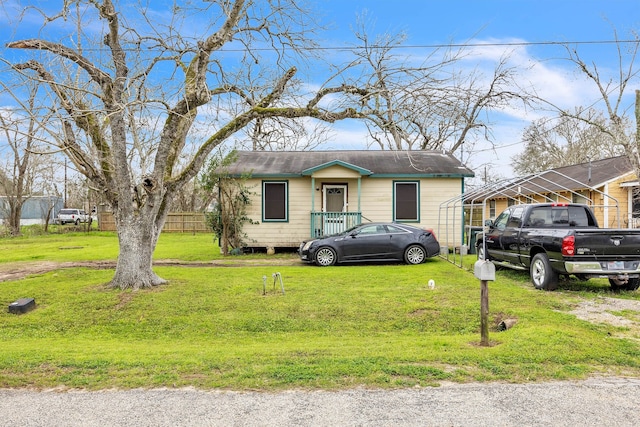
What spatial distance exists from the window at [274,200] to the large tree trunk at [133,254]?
694 centimetres

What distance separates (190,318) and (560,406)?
18.3 ft

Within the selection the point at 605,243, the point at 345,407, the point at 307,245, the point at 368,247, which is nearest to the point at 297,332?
the point at 345,407

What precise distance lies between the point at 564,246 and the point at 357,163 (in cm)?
941

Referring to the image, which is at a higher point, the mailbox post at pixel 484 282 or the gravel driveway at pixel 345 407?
the mailbox post at pixel 484 282

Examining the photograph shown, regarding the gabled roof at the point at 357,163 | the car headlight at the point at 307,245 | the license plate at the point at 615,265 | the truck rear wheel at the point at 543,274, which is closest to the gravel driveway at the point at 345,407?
the license plate at the point at 615,265

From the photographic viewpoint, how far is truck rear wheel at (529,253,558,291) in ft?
28.7

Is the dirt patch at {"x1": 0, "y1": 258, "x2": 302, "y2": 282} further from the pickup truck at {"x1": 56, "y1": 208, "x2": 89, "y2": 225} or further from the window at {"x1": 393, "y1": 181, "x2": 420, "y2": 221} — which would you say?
the pickup truck at {"x1": 56, "y1": 208, "x2": 89, "y2": 225}

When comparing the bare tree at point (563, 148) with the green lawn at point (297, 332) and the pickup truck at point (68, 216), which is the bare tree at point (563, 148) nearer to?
the green lawn at point (297, 332)

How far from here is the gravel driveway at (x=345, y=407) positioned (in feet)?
10.7

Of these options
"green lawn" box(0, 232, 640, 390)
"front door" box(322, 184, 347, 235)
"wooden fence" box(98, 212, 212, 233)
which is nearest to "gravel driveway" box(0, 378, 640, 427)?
"green lawn" box(0, 232, 640, 390)

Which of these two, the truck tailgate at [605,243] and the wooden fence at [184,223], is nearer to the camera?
the truck tailgate at [605,243]

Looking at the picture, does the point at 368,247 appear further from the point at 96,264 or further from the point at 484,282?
the point at 96,264

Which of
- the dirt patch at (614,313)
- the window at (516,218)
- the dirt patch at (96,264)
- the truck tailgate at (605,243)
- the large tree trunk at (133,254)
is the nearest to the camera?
the dirt patch at (614,313)

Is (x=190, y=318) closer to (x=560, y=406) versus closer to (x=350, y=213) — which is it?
(x=560, y=406)
